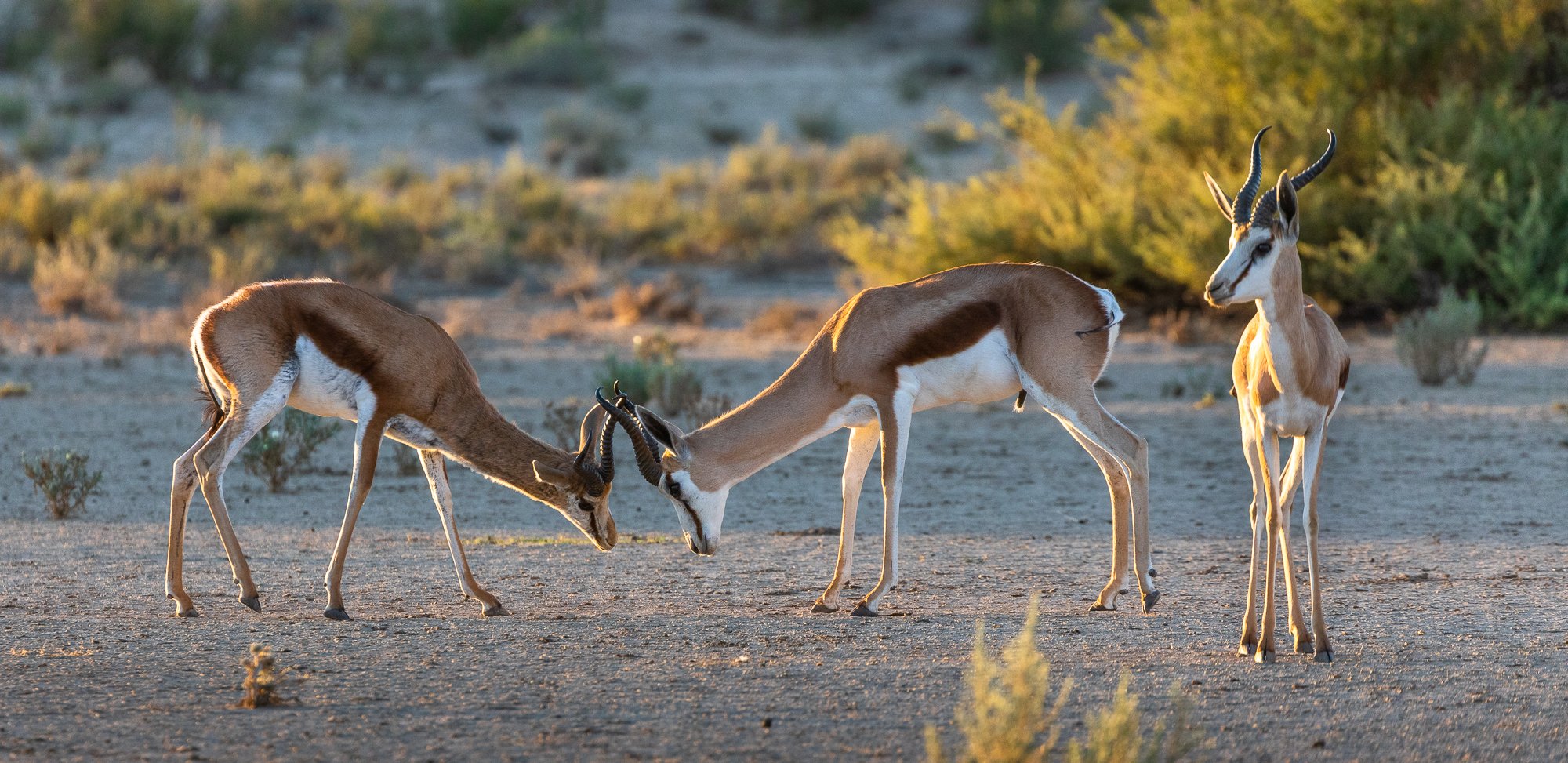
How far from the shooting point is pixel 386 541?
9.52 meters

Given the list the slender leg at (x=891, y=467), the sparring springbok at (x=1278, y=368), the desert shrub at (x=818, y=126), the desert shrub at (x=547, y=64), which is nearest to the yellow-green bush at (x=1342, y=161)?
the slender leg at (x=891, y=467)

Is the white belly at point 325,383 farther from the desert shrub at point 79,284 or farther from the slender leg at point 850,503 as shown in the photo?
the desert shrub at point 79,284

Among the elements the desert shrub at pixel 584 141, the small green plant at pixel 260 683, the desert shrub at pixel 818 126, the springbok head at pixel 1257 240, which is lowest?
the small green plant at pixel 260 683

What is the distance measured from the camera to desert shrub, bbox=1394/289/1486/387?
15.3m

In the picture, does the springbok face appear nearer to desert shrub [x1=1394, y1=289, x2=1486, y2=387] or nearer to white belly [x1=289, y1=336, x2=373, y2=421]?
white belly [x1=289, y1=336, x2=373, y2=421]

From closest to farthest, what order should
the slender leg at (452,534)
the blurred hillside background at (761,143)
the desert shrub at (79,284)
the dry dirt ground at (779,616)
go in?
the dry dirt ground at (779,616), the slender leg at (452,534), the blurred hillside background at (761,143), the desert shrub at (79,284)

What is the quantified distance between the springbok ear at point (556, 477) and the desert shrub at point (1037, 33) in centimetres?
3931

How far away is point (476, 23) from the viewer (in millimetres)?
47562

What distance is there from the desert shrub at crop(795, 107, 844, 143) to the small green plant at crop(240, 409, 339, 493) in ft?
93.9

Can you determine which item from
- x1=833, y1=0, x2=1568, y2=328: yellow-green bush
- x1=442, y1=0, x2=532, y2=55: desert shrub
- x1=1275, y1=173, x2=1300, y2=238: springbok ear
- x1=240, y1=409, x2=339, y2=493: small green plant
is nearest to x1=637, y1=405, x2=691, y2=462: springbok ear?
x1=1275, y1=173, x2=1300, y2=238: springbok ear

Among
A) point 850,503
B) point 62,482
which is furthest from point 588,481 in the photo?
point 62,482

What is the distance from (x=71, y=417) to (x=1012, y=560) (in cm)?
836

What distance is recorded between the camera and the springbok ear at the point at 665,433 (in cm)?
747

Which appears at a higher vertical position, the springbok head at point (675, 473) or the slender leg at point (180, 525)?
the springbok head at point (675, 473)
